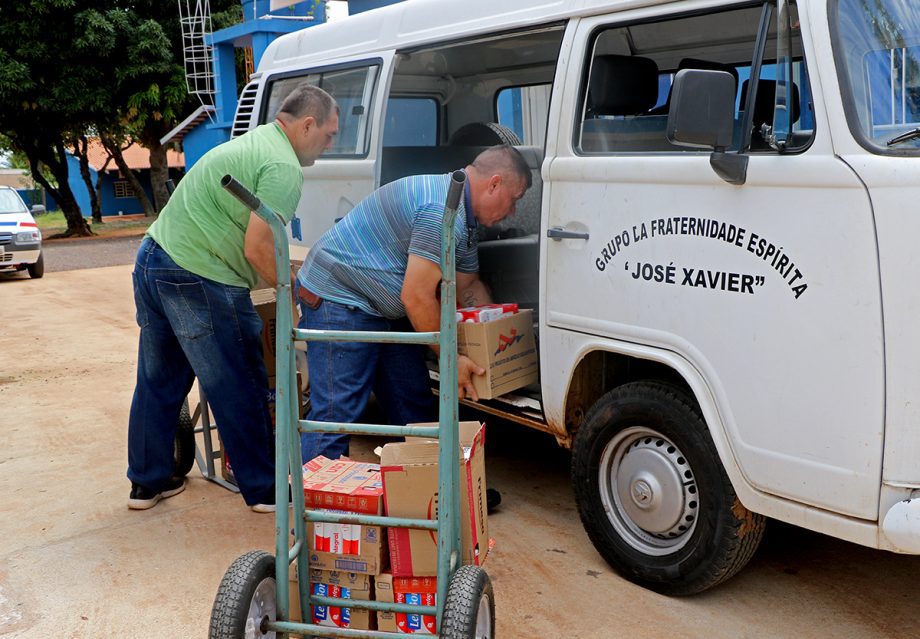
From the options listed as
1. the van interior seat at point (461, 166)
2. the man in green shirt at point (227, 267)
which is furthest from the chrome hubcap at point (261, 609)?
the van interior seat at point (461, 166)

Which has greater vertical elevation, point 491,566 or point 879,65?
point 879,65

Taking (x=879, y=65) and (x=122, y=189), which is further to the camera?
(x=122, y=189)

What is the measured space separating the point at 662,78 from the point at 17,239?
14.1m

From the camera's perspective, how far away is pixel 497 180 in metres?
3.94

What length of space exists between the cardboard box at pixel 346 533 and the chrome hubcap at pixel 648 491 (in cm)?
109

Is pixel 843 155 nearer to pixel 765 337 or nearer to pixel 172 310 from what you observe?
pixel 765 337

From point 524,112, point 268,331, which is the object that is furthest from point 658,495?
point 524,112

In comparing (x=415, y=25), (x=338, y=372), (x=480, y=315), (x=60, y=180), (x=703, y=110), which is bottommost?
(x=60, y=180)

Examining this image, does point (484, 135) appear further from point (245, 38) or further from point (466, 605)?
point (245, 38)

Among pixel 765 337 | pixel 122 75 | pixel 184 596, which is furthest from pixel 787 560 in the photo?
pixel 122 75

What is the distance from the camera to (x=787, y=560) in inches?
158

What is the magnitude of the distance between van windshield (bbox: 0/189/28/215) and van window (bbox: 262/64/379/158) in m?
12.5

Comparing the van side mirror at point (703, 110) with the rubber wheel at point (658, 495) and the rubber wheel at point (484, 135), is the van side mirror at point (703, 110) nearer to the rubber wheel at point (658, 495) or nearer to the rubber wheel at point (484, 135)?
the rubber wheel at point (658, 495)

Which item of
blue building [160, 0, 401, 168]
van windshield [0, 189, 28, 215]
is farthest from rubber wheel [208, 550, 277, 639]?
van windshield [0, 189, 28, 215]
